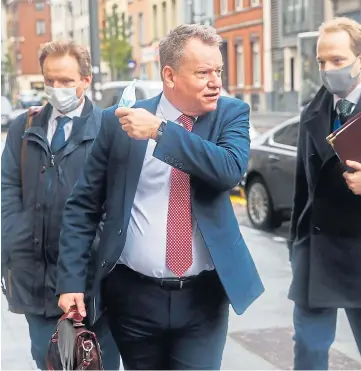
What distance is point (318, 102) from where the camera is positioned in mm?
3379

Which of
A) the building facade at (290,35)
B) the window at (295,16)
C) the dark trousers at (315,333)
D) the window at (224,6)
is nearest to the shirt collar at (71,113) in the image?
the dark trousers at (315,333)

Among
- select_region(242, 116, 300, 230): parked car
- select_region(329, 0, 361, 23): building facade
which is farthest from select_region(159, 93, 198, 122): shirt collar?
select_region(329, 0, 361, 23): building facade

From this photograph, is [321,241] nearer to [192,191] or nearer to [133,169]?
[192,191]

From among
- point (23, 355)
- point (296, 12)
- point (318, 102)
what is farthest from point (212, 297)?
point (296, 12)

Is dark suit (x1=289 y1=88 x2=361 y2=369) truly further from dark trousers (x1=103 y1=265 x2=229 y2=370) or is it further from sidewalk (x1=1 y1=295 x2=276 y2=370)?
sidewalk (x1=1 y1=295 x2=276 y2=370)

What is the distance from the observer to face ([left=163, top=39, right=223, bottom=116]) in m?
2.50

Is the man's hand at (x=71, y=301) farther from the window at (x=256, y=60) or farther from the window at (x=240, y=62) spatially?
Answer: the window at (x=256, y=60)

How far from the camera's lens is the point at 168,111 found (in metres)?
2.62

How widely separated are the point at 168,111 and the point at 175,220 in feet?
1.18

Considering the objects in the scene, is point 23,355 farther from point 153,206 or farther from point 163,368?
point 153,206

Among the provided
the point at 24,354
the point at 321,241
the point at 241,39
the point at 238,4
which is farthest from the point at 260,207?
the point at 321,241

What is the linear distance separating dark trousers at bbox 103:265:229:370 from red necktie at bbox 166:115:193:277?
0.11 m

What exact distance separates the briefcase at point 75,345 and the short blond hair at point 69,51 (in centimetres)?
111

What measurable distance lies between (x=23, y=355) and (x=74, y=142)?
210 cm
